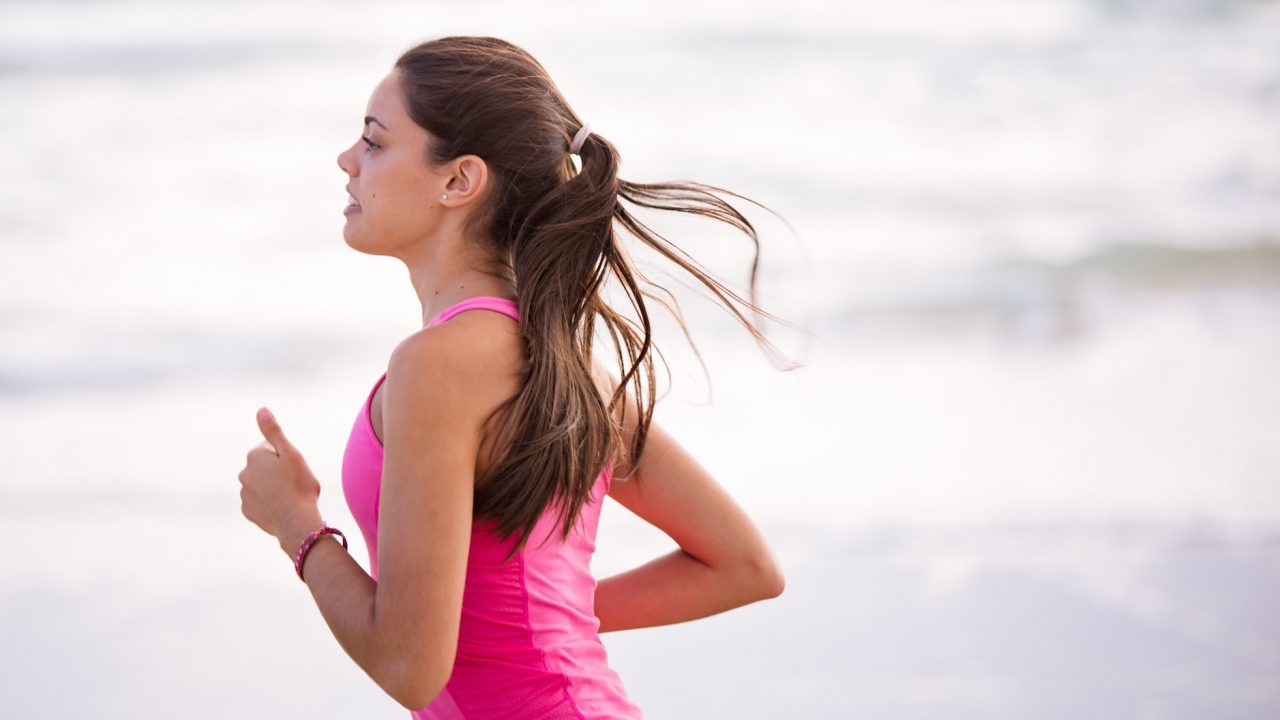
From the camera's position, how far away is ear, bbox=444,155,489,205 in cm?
185

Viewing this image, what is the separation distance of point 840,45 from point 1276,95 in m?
3.54

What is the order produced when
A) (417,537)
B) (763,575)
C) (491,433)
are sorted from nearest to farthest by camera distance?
(417,537)
(491,433)
(763,575)

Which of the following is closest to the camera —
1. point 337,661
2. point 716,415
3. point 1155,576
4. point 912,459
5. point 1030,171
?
point 337,661

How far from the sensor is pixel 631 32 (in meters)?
11.7

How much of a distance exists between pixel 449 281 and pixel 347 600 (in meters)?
0.46

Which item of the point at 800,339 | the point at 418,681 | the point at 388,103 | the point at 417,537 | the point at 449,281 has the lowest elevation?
the point at 418,681

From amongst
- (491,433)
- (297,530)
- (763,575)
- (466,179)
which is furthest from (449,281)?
(763,575)

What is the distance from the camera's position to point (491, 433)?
1.67 m

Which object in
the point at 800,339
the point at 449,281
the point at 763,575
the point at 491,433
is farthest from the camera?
the point at 800,339

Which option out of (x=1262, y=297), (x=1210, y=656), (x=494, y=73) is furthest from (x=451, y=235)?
(x=1262, y=297)

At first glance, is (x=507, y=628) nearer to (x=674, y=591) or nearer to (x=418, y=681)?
(x=418, y=681)

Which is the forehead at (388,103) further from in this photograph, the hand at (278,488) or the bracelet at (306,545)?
the bracelet at (306,545)

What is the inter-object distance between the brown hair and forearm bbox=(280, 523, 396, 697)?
0.70ft

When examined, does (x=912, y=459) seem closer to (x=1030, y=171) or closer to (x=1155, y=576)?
(x=1155, y=576)
